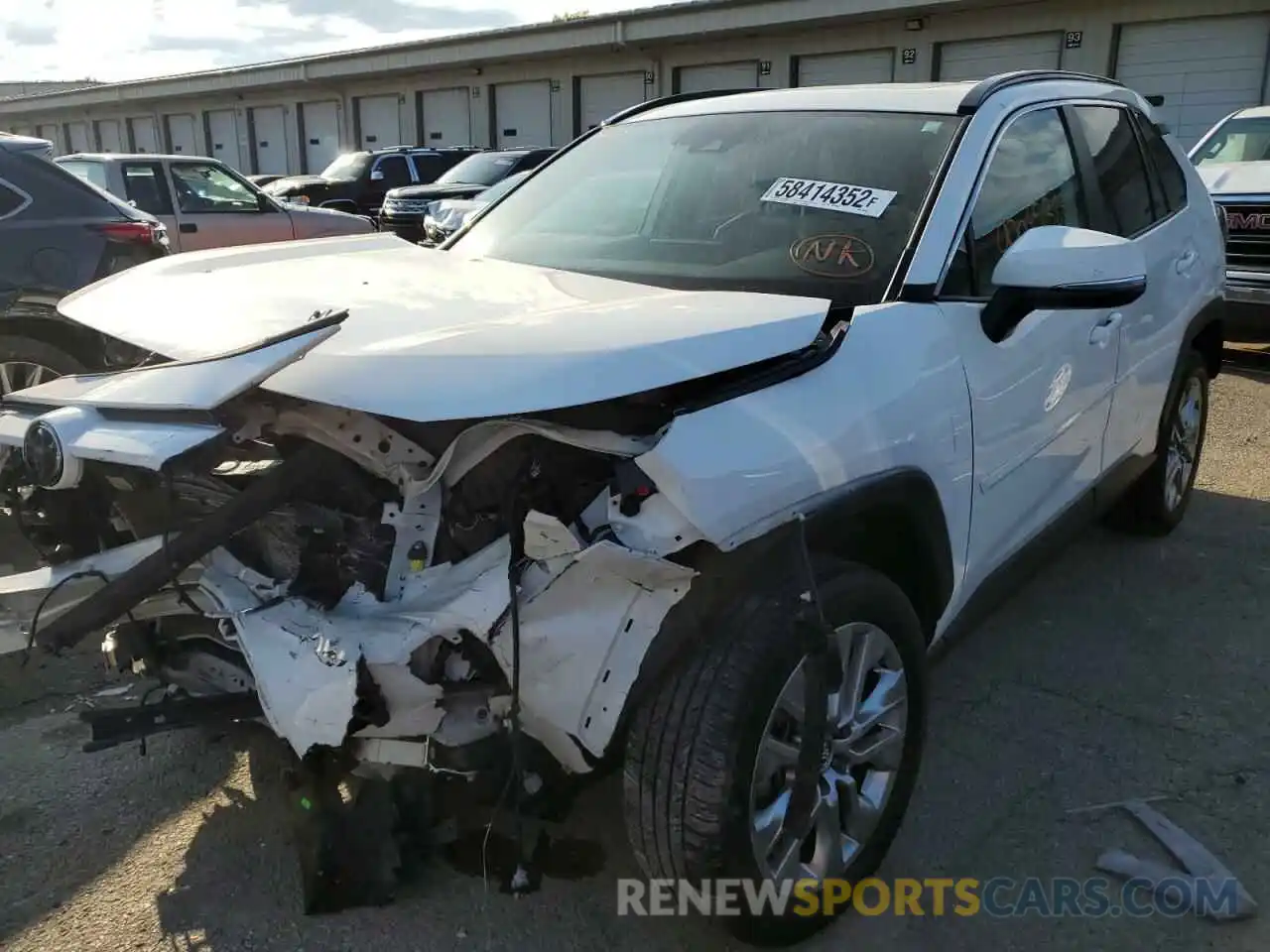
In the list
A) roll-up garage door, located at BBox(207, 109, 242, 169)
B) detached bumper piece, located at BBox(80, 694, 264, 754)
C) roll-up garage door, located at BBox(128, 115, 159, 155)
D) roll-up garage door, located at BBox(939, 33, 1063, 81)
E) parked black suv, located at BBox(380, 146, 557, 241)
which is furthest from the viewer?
roll-up garage door, located at BBox(128, 115, 159, 155)

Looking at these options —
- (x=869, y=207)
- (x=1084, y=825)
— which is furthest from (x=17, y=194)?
(x=1084, y=825)

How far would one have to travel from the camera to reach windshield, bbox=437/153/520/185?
1500cm

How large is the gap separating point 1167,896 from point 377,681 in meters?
1.98

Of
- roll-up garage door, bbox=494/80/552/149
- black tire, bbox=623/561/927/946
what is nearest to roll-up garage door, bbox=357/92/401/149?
roll-up garage door, bbox=494/80/552/149

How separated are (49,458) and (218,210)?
943 cm

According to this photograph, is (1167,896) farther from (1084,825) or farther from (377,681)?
(377,681)

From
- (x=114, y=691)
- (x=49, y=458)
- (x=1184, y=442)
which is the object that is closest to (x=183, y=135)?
(x=114, y=691)

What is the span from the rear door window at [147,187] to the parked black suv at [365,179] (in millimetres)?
6570

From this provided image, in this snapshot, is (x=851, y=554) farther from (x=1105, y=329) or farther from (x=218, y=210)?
(x=218, y=210)

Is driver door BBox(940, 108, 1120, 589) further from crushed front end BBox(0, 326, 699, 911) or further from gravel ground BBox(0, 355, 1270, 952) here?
crushed front end BBox(0, 326, 699, 911)

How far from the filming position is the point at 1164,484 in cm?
461

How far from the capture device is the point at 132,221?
564 cm

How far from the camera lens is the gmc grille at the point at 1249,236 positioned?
28.2 ft

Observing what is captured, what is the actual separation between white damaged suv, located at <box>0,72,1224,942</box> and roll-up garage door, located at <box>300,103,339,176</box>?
31565 mm
